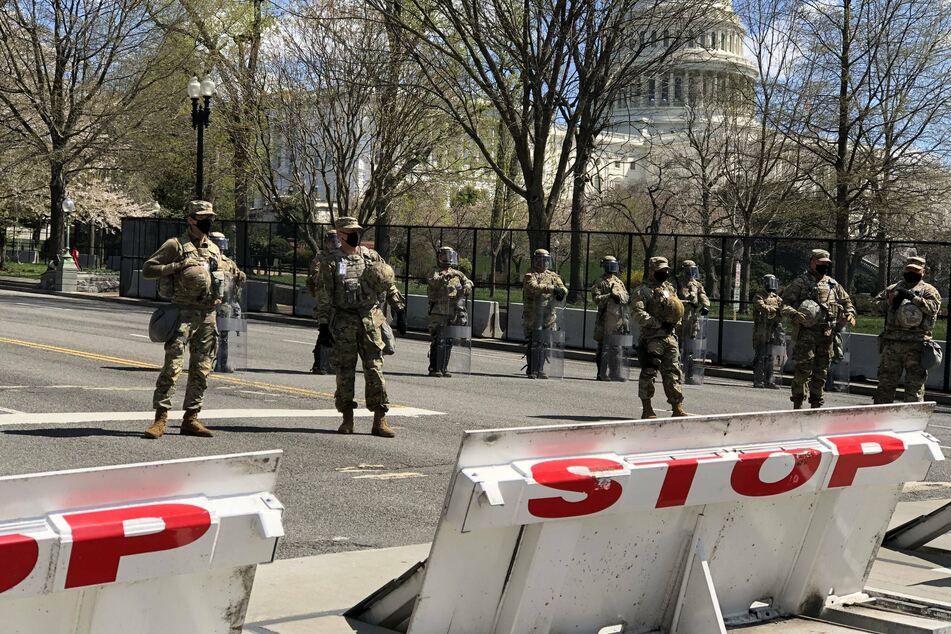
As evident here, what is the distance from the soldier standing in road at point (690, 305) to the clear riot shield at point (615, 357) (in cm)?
93

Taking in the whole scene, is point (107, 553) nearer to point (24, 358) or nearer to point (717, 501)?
point (717, 501)

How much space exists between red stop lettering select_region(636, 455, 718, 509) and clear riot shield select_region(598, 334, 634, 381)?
592 inches

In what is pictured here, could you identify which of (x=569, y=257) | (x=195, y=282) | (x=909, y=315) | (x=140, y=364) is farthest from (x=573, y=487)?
(x=569, y=257)

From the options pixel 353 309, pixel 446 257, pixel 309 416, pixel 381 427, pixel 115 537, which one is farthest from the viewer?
pixel 446 257

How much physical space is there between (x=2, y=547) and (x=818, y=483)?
11.2 feet

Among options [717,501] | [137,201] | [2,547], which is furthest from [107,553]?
[137,201]

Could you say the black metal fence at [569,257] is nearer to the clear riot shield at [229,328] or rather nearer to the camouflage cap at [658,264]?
the camouflage cap at [658,264]

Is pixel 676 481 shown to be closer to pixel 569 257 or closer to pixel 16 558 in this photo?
pixel 16 558

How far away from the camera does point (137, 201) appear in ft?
226

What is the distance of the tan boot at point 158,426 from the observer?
10.9 metres

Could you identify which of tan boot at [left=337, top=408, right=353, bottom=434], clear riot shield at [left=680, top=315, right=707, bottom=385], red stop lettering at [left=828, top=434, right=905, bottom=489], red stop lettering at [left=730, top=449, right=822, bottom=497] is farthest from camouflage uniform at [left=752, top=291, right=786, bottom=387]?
red stop lettering at [left=730, top=449, right=822, bottom=497]

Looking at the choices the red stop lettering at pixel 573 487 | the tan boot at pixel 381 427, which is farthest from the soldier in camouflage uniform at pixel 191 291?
the red stop lettering at pixel 573 487

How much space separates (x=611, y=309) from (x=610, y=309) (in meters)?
0.02

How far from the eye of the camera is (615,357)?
2014cm
